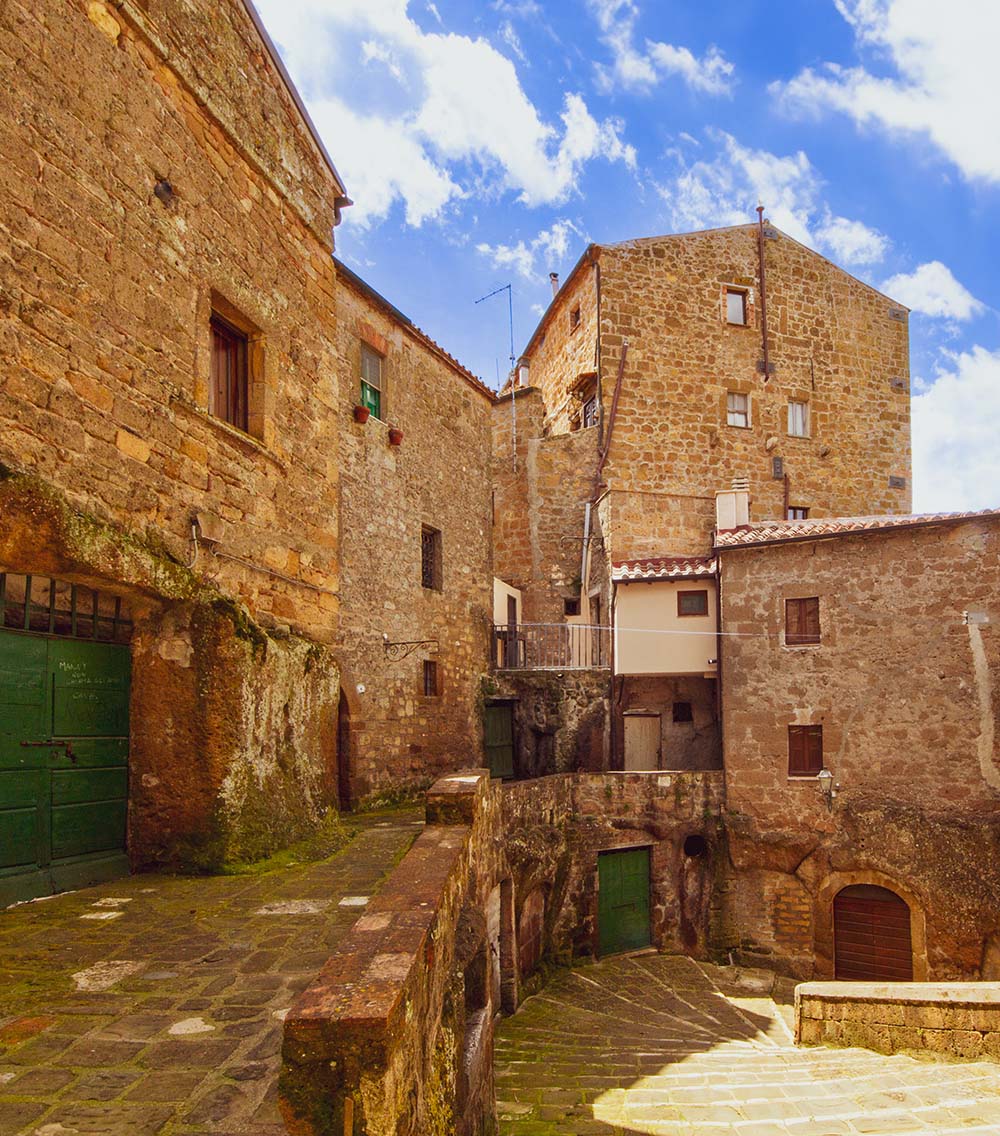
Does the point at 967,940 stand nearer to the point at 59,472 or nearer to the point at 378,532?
the point at 378,532

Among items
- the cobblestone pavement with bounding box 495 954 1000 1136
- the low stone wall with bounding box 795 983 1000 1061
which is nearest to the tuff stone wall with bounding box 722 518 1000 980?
the cobblestone pavement with bounding box 495 954 1000 1136

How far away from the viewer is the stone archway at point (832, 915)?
15.0 meters

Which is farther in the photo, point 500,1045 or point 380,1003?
point 500,1045

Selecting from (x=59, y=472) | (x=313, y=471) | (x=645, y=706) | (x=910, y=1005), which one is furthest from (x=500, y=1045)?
(x=645, y=706)

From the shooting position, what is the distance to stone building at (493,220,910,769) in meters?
20.4

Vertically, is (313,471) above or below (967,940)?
above

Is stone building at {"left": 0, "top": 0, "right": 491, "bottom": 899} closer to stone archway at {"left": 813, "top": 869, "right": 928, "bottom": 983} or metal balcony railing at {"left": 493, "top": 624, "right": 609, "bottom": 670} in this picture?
metal balcony railing at {"left": 493, "top": 624, "right": 609, "bottom": 670}

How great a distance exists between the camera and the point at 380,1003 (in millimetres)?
3062

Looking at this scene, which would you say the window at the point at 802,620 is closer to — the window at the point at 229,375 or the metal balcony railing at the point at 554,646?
the metal balcony railing at the point at 554,646

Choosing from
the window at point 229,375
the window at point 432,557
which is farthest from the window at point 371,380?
the window at point 229,375

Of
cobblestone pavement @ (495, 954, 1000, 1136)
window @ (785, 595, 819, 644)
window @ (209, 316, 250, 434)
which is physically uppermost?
window @ (209, 316, 250, 434)

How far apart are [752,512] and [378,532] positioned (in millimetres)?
10782

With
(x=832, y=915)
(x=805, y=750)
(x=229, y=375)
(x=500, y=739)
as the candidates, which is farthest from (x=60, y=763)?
(x=832, y=915)

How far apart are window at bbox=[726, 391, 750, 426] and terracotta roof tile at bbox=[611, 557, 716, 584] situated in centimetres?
466
